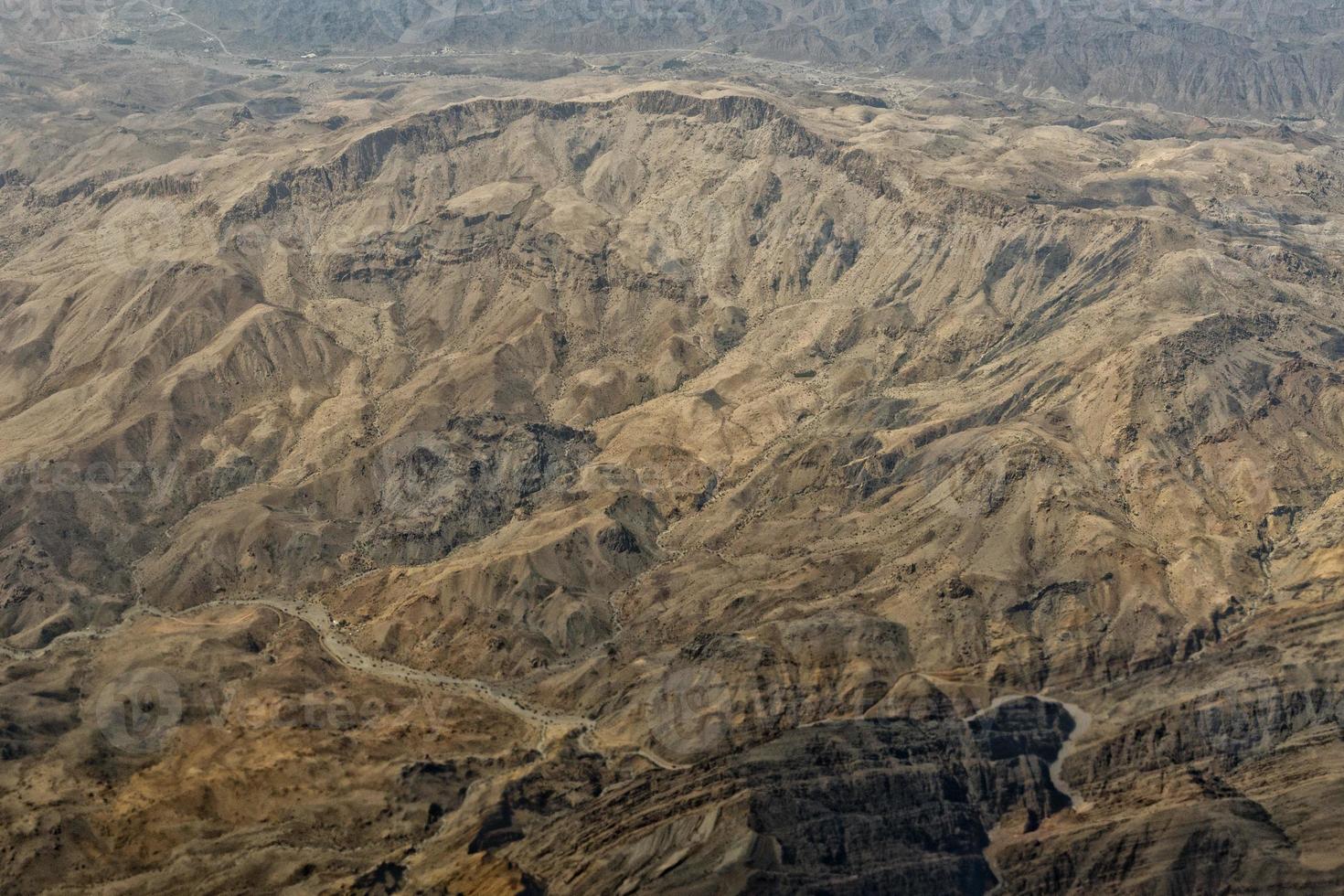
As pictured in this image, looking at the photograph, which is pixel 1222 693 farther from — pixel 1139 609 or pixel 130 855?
pixel 130 855

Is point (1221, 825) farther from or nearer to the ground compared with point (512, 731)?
farther from the ground

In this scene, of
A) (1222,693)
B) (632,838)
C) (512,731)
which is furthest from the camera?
(512,731)

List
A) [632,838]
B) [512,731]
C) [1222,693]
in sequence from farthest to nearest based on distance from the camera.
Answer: [512,731] < [1222,693] < [632,838]

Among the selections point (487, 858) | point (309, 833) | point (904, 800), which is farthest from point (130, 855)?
point (904, 800)

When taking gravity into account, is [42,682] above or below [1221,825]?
below

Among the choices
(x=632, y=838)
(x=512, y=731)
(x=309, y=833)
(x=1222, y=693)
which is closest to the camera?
(x=632, y=838)

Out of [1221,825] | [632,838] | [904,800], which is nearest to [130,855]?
[632,838]

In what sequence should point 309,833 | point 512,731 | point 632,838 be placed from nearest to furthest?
point 632,838 → point 309,833 → point 512,731

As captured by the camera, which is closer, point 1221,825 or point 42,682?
point 1221,825

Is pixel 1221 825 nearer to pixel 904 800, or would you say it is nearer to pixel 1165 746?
pixel 1165 746

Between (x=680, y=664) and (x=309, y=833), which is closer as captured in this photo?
(x=309, y=833)
